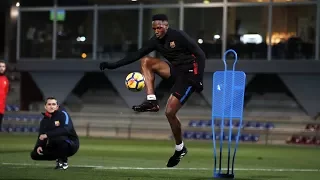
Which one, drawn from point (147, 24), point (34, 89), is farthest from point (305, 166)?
point (34, 89)

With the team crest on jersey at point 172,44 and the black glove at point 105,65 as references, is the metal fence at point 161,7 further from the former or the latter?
the black glove at point 105,65

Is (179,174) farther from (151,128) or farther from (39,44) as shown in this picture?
(39,44)

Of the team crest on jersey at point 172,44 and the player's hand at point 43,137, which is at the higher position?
the team crest on jersey at point 172,44

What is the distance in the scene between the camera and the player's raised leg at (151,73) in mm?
12469

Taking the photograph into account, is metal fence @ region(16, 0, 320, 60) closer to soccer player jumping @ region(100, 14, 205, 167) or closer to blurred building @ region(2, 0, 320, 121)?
blurred building @ region(2, 0, 320, 121)

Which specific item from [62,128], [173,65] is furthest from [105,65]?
[62,128]

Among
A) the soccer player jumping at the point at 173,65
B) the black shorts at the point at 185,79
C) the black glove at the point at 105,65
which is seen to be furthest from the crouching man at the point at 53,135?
the black shorts at the point at 185,79

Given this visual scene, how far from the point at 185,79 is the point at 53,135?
280 cm

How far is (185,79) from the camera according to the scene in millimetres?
12531

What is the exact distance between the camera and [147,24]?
32.7m

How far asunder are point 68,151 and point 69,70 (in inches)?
798

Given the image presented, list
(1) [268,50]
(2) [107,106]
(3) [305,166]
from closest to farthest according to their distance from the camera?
(3) [305,166] < (1) [268,50] < (2) [107,106]

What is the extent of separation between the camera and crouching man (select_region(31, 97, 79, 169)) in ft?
44.8

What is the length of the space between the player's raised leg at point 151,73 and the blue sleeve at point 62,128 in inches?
78.0
